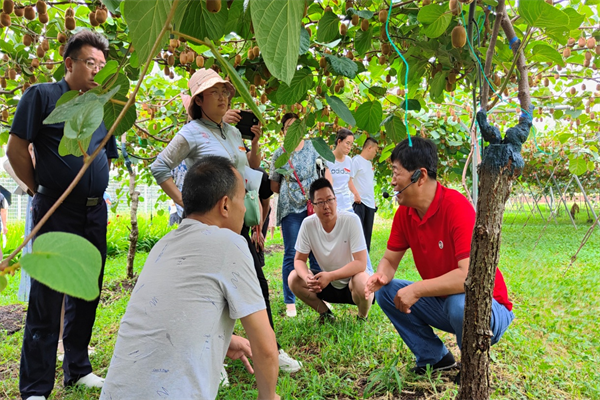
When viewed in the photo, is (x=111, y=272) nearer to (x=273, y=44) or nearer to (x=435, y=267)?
(x=435, y=267)

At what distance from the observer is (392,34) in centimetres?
146

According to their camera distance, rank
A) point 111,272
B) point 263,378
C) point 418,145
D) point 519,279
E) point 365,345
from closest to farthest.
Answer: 1. point 263,378
2. point 418,145
3. point 365,345
4. point 519,279
5. point 111,272

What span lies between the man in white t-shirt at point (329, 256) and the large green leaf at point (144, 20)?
2.38 metres

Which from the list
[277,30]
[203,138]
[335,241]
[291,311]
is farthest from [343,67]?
[291,311]

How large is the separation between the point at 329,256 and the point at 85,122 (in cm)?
260

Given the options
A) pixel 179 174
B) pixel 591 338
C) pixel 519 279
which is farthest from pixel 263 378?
pixel 519 279

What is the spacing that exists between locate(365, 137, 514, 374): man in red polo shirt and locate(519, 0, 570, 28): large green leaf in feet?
3.44

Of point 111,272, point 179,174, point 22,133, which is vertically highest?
point 22,133

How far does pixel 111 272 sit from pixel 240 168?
4.42m

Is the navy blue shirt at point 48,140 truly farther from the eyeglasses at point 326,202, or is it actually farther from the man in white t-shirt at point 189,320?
the eyeglasses at point 326,202

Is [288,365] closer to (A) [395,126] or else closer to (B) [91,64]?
(A) [395,126]

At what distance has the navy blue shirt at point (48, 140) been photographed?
1.80 meters

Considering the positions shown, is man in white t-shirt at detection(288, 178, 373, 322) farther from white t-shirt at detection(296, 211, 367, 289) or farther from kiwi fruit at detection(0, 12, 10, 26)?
kiwi fruit at detection(0, 12, 10, 26)

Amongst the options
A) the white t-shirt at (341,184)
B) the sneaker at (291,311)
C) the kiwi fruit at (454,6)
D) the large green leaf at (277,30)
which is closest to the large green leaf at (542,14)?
the kiwi fruit at (454,6)
